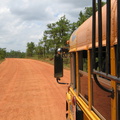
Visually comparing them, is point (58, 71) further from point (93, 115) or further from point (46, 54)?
point (46, 54)

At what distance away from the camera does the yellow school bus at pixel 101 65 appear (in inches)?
55.6

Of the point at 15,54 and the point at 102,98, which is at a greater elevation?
the point at 15,54

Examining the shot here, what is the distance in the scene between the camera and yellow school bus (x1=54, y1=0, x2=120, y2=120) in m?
1.41

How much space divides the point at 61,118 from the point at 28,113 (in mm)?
1117

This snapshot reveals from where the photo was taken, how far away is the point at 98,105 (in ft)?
6.95

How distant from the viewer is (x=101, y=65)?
5.06ft

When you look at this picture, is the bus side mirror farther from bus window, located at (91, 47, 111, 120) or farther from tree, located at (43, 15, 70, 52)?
tree, located at (43, 15, 70, 52)

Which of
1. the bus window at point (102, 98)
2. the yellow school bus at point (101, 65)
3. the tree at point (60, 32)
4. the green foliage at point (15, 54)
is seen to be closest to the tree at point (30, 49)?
the green foliage at point (15, 54)

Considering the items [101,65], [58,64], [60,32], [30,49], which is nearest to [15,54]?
[30,49]

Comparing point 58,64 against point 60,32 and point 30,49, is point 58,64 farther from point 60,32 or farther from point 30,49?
point 30,49

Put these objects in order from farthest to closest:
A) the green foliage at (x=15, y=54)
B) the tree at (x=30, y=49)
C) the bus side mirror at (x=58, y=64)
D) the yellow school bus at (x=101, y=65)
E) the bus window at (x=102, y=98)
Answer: the green foliage at (x=15, y=54) < the tree at (x=30, y=49) < the bus side mirror at (x=58, y=64) < the bus window at (x=102, y=98) < the yellow school bus at (x=101, y=65)

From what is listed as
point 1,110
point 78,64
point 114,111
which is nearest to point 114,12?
point 114,111

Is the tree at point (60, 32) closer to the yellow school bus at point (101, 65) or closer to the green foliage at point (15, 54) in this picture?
the yellow school bus at point (101, 65)

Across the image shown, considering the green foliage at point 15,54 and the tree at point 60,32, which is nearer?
the tree at point 60,32
